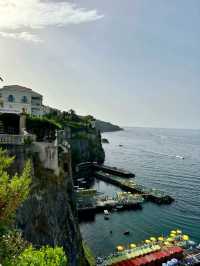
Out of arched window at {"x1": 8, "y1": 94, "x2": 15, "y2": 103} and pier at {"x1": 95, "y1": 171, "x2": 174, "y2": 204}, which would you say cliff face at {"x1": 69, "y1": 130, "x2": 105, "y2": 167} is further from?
arched window at {"x1": 8, "y1": 94, "x2": 15, "y2": 103}

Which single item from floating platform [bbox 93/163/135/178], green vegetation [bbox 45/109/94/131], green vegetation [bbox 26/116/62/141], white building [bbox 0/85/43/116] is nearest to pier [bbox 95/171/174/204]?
floating platform [bbox 93/163/135/178]

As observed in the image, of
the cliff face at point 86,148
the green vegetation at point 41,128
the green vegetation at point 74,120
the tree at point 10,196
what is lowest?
the cliff face at point 86,148

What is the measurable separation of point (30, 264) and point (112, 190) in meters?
97.0

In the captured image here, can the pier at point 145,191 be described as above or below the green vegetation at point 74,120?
below

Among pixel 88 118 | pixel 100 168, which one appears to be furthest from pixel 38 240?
pixel 88 118

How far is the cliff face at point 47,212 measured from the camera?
26.2 meters

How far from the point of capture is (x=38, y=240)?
1048 inches

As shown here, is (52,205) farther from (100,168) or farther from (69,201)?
(100,168)

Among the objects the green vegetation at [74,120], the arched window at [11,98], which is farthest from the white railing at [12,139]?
the green vegetation at [74,120]

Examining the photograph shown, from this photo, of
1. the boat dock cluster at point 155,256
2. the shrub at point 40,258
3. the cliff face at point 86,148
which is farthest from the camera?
the cliff face at point 86,148

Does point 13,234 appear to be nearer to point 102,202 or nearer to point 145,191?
point 102,202

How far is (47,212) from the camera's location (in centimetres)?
2838

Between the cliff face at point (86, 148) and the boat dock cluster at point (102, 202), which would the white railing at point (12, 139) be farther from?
the cliff face at point (86, 148)

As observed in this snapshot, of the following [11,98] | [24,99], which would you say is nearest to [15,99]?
[11,98]
